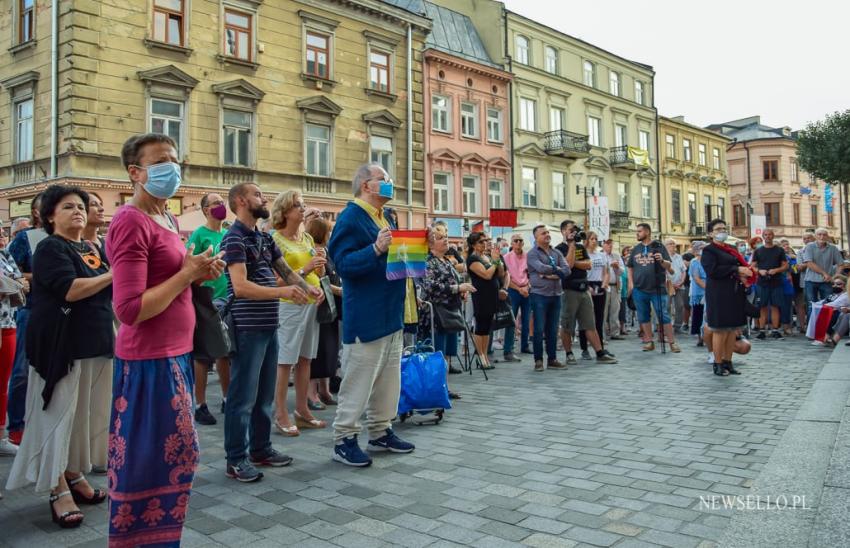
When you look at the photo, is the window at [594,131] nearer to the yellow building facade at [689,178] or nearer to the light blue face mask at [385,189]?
the yellow building facade at [689,178]

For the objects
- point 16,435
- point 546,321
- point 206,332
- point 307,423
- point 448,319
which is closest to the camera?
point 206,332

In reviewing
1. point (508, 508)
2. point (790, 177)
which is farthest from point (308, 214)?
point (790, 177)

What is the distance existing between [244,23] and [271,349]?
20.5m

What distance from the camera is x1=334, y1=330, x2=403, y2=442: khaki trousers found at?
4.82m

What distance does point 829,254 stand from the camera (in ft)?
42.7

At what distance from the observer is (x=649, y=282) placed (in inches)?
455

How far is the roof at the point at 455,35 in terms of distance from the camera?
3178cm

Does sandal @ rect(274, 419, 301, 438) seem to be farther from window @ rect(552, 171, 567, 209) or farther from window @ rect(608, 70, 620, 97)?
window @ rect(608, 70, 620, 97)

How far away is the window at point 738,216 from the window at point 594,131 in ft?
78.4

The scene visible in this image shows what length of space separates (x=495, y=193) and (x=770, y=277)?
20.2 metres

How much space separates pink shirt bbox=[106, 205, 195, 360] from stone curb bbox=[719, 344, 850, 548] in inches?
104

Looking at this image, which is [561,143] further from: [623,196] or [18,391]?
[18,391]

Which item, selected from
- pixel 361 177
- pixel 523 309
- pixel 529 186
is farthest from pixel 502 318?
pixel 529 186

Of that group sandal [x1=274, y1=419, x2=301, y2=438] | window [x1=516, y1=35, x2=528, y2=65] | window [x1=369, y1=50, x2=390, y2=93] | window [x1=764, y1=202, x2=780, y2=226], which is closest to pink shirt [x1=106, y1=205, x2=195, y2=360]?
sandal [x1=274, y1=419, x2=301, y2=438]
